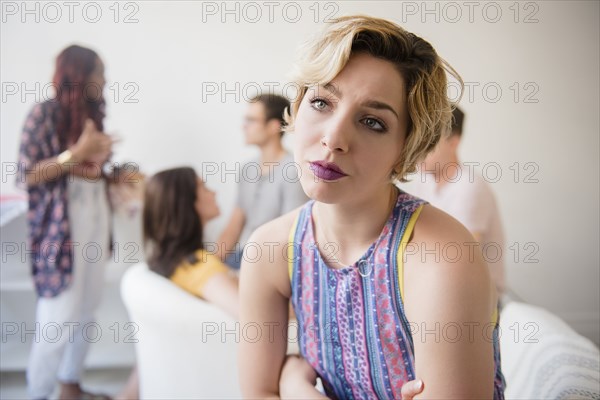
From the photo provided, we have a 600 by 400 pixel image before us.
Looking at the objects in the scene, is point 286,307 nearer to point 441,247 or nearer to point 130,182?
point 441,247

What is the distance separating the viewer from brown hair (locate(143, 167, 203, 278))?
1365mm

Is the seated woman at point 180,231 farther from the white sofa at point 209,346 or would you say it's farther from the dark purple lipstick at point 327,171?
the dark purple lipstick at point 327,171

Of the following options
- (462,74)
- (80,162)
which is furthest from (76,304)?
(462,74)

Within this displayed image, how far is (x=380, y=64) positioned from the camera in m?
0.65

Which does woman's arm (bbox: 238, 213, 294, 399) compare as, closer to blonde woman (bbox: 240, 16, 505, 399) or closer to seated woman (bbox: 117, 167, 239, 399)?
blonde woman (bbox: 240, 16, 505, 399)

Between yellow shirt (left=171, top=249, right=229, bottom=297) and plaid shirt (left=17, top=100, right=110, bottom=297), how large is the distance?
0.36 metres

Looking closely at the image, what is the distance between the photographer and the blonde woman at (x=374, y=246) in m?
0.65

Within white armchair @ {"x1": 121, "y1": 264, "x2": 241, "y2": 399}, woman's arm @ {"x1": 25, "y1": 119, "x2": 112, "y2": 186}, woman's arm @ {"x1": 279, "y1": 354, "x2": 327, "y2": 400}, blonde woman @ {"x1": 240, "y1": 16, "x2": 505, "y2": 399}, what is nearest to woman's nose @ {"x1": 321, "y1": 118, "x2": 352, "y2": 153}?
blonde woman @ {"x1": 240, "y1": 16, "x2": 505, "y2": 399}

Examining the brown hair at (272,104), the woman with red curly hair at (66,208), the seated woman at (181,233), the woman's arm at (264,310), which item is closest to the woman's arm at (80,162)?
the woman with red curly hair at (66,208)

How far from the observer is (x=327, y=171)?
26.1 inches

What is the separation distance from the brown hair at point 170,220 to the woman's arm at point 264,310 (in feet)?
1.86

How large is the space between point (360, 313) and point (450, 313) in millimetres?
156

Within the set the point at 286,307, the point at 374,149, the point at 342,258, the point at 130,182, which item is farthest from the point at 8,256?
the point at 374,149

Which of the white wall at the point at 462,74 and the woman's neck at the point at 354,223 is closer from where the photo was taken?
the woman's neck at the point at 354,223
